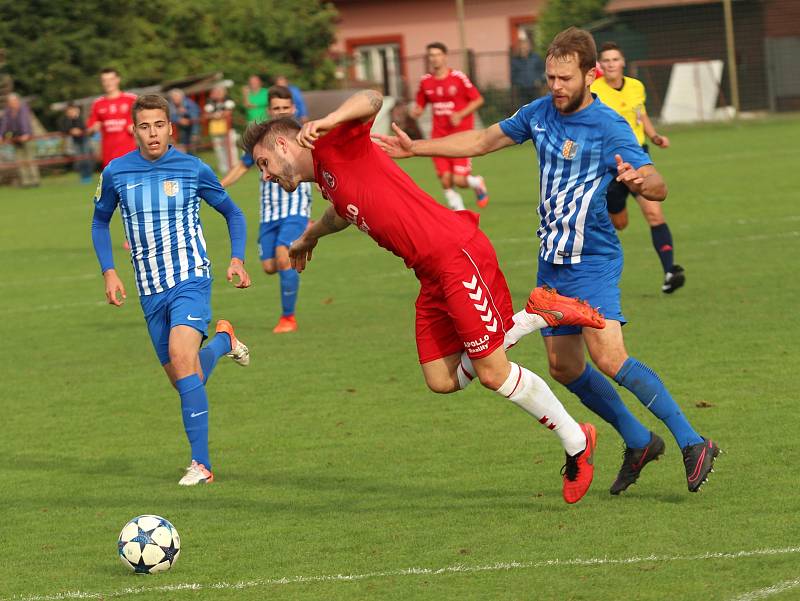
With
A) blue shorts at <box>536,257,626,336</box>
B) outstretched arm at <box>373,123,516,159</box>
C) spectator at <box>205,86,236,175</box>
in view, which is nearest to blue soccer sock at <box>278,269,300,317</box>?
outstretched arm at <box>373,123,516,159</box>

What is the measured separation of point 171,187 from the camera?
8.12 metres

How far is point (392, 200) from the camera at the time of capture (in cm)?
635

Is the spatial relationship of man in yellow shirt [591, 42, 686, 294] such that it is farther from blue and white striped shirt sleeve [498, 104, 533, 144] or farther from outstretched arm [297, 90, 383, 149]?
outstretched arm [297, 90, 383, 149]

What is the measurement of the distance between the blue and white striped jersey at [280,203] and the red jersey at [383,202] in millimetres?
6181

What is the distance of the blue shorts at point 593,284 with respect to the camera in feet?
22.4

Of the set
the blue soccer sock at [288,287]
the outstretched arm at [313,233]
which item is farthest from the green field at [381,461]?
the outstretched arm at [313,233]

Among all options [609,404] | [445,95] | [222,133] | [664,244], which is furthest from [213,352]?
[222,133]

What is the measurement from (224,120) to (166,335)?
2375 centimetres

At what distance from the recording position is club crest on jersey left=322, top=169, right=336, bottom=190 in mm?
6332

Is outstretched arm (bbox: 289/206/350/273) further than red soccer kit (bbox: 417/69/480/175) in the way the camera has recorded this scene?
No

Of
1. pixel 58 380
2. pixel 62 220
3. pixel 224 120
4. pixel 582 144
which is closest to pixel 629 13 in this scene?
pixel 224 120

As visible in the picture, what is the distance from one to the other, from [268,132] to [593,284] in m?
1.73

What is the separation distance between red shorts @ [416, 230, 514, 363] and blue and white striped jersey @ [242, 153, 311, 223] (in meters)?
6.05

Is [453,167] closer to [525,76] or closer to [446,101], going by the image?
[446,101]
